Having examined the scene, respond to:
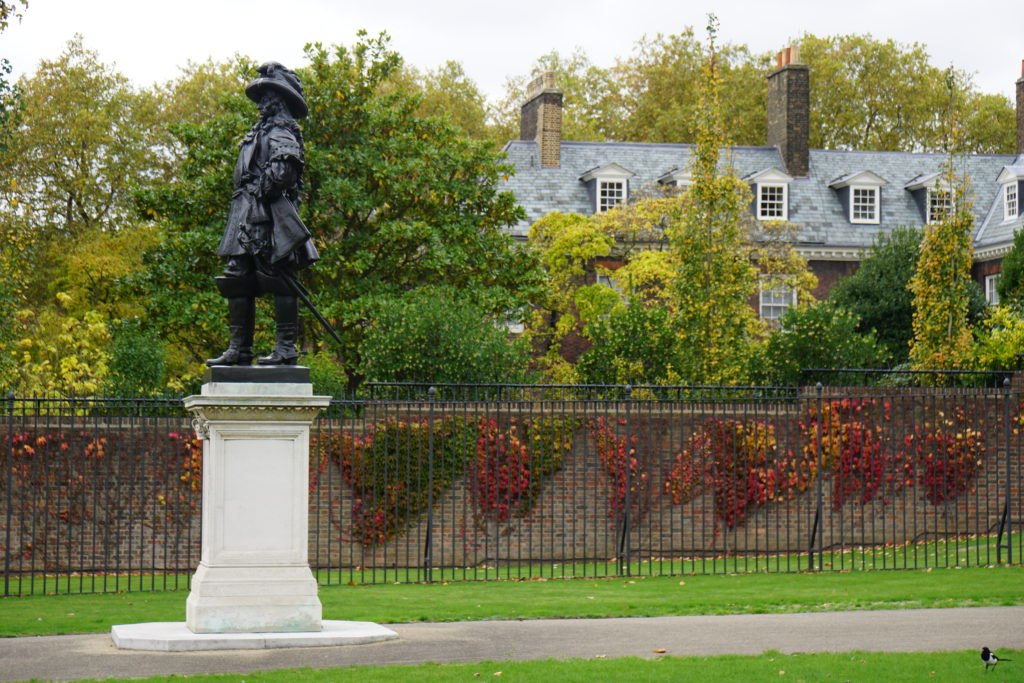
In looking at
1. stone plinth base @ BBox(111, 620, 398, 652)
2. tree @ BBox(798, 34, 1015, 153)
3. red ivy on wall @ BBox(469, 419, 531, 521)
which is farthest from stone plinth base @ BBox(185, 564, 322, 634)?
tree @ BBox(798, 34, 1015, 153)

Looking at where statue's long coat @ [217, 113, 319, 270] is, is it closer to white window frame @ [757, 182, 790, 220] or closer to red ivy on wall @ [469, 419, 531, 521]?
red ivy on wall @ [469, 419, 531, 521]

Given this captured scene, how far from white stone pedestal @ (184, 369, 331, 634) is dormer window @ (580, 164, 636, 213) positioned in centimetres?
2888

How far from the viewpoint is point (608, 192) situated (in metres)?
39.8

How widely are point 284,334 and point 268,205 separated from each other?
3.68 feet

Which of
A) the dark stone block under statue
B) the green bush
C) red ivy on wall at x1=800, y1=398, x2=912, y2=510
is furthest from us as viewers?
the green bush

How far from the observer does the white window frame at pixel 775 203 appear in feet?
132

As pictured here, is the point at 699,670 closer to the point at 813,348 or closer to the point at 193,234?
the point at 813,348

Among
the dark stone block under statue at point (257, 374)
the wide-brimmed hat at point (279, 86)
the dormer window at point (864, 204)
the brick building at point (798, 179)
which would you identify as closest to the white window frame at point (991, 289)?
the brick building at point (798, 179)

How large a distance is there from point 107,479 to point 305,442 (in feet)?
24.0

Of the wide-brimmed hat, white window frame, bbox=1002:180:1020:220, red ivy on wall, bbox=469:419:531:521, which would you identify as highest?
white window frame, bbox=1002:180:1020:220

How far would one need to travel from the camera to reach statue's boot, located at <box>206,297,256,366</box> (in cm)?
1166

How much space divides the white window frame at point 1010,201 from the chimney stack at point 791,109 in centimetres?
588

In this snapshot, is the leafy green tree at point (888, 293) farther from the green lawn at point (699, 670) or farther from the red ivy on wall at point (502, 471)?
the green lawn at point (699, 670)

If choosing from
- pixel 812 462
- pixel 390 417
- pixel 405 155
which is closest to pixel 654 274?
pixel 405 155
